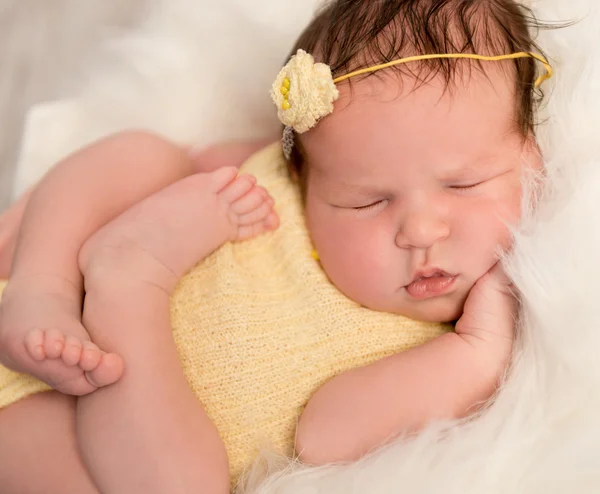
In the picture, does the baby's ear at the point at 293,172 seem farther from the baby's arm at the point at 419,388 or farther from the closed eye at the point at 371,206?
the baby's arm at the point at 419,388

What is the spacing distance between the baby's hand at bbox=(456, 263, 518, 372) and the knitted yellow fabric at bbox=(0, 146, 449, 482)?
0.40ft

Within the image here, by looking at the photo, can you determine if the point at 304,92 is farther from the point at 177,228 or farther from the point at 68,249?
the point at 68,249

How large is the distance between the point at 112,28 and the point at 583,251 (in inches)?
58.4

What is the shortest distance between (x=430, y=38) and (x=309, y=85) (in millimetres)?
217

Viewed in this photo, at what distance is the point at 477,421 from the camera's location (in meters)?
1.09

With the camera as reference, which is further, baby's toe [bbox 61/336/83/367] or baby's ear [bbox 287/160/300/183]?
baby's ear [bbox 287/160/300/183]

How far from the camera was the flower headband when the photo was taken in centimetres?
121

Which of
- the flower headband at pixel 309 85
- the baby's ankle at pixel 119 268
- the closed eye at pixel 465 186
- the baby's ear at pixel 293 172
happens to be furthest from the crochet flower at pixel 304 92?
the baby's ankle at pixel 119 268

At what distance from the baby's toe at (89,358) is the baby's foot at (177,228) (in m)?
0.16

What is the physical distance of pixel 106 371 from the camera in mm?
1115

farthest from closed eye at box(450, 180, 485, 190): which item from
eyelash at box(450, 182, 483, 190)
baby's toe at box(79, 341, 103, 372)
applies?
baby's toe at box(79, 341, 103, 372)

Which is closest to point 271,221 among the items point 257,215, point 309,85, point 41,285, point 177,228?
point 257,215

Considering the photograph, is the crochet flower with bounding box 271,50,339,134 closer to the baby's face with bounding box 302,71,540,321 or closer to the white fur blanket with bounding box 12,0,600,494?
the baby's face with bounding box 302,71,540,321

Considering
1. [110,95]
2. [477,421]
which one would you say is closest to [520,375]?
[477,421]
